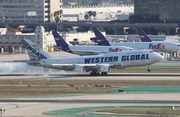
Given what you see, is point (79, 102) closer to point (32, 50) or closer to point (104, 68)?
point (104, 68)

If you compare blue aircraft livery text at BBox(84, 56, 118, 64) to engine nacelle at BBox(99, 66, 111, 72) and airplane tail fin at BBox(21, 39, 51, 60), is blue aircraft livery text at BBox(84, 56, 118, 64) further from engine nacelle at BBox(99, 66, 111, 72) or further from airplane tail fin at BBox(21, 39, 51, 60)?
airplane tail fin at BBox(21, 39, 51, 60)

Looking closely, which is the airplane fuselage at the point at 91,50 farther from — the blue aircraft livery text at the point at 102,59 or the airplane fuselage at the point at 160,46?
the blue aircraft livery text at the point at 102,59

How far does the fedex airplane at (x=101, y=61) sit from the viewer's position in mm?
106188

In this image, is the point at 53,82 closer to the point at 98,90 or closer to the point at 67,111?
the point at 98,90

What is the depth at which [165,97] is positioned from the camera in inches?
3034

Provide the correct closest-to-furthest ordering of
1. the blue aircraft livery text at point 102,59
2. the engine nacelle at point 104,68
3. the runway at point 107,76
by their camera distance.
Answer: the runway at point 107,76 → the engine nacelle at point 104,68 → the blue aircraft livery text at point 102,59

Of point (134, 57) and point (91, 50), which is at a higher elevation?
Result: point (134, 57)

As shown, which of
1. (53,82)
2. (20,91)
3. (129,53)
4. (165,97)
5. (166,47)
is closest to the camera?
(165,97)

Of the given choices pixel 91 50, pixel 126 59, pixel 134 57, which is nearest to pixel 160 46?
pixel 91 50

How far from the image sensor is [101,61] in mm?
107250

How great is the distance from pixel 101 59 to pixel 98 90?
22.1 metres

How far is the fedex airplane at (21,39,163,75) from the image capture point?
106188 millimetres

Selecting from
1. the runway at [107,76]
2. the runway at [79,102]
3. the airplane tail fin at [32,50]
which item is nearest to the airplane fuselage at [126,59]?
the airplane tail fin at [32,50]

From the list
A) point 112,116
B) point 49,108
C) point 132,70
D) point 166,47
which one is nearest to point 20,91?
point 49,108
